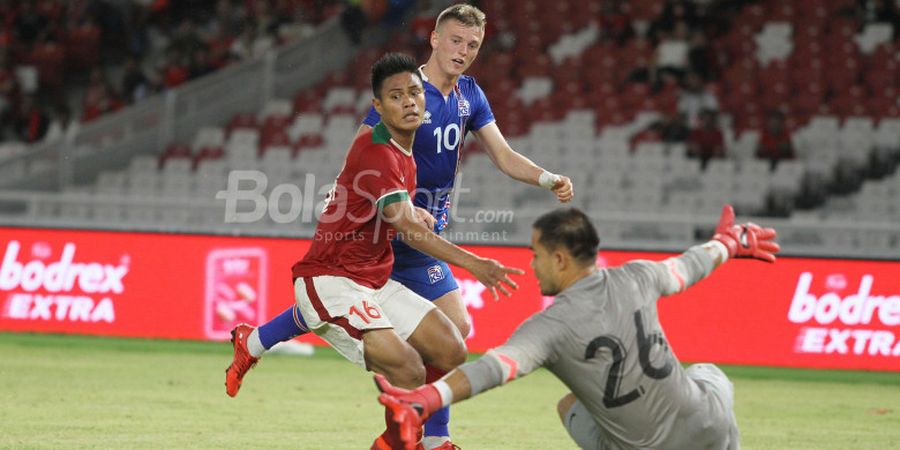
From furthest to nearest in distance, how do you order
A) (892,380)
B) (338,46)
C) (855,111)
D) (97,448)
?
(338,46), (855,111), (892,380), (97,448)

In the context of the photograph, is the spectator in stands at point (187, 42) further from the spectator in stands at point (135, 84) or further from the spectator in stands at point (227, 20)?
the spectator in stands at point (135, 84)

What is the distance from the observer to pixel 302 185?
1889 centimetres

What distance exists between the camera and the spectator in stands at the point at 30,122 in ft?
71.7

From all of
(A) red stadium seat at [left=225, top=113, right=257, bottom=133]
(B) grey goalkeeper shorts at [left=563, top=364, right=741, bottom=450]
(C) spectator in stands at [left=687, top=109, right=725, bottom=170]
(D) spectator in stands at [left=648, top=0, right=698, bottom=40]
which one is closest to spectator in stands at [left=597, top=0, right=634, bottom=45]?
(D) spectator in stands at [left=648, top=0, right=698, bottom=40]

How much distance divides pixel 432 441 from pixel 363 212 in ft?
4.55

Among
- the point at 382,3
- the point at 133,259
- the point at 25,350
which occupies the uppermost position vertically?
the point at 382,3

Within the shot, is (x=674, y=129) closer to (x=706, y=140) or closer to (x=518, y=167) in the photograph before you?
(x=706, y=140)

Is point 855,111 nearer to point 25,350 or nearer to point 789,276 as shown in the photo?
point 789,276

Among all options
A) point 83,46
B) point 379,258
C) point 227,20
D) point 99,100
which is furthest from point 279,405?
point 83,46

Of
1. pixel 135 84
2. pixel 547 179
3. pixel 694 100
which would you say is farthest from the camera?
pixel 135 84

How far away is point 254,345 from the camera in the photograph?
7.67 meters

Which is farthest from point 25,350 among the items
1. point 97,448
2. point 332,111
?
point 332,111

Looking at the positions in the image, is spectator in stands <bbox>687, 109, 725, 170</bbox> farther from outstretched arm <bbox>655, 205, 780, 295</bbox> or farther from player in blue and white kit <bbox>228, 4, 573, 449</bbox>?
outstretched arm <bbox>655, 205, 780, 295</bbox>

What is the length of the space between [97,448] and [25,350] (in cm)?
599
